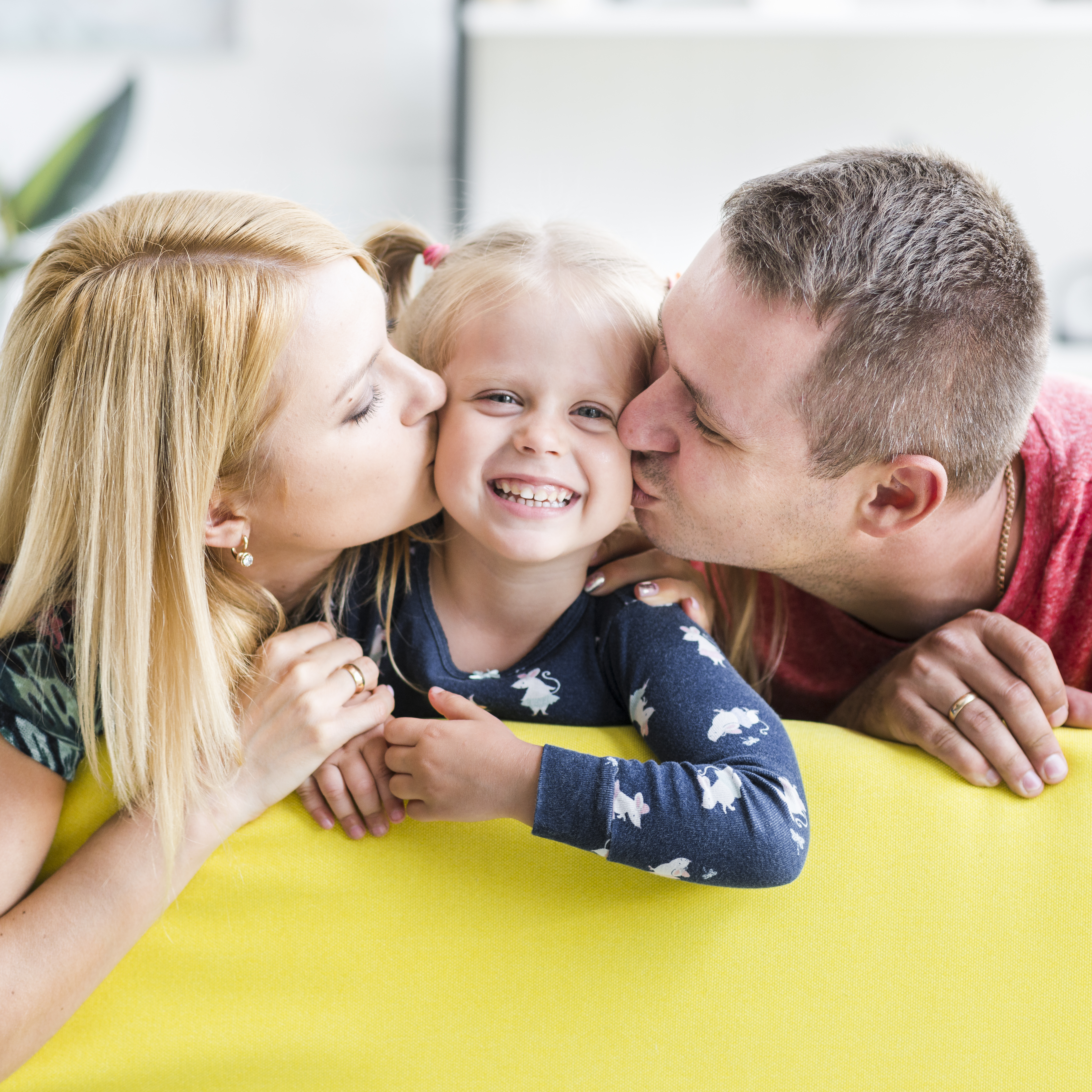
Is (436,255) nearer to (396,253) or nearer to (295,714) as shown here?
(396,253)

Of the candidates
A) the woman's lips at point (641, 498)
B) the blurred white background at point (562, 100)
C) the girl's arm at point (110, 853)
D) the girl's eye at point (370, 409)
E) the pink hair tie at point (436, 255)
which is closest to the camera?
the girl's arm at point (110, 853)

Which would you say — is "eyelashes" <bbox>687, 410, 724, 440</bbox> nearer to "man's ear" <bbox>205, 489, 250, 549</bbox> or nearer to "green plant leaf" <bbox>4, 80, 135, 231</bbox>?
"man's ear" <bbox>205, 489, 250, 549</bbox>

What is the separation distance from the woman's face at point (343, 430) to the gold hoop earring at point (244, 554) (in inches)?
0.7

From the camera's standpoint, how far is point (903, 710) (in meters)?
1.19

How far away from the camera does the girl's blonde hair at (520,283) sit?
4.07ft

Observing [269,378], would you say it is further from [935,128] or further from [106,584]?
[935,128]

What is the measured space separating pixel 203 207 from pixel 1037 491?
1.12 metres

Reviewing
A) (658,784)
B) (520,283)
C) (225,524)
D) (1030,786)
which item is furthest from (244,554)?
(1030,786)

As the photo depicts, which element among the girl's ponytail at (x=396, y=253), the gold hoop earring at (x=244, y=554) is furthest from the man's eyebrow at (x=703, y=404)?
the gold hoop earring at (x=244, y=554)

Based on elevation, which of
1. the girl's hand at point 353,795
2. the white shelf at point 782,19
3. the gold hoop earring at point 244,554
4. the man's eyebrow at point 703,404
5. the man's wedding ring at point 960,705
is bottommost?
the girl's hand at point 353,795

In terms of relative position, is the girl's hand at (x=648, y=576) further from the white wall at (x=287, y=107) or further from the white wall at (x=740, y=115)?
the white wall at (x=287, y=107)

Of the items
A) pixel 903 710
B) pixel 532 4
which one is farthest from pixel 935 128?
pixel 903 710

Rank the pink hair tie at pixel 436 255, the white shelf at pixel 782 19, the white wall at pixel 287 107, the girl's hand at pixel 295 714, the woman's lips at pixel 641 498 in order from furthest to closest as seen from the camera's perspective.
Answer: the white wall at pixel 287 107 < the white shelf at pixel 782 19 < the pink hair tie at pixel 436 255 < the woman's lips at pixel 641 498 < the girl's hand at pixel 295 714

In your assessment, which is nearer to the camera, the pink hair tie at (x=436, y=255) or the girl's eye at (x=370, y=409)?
the girl's eye at (x=370, y=409)
